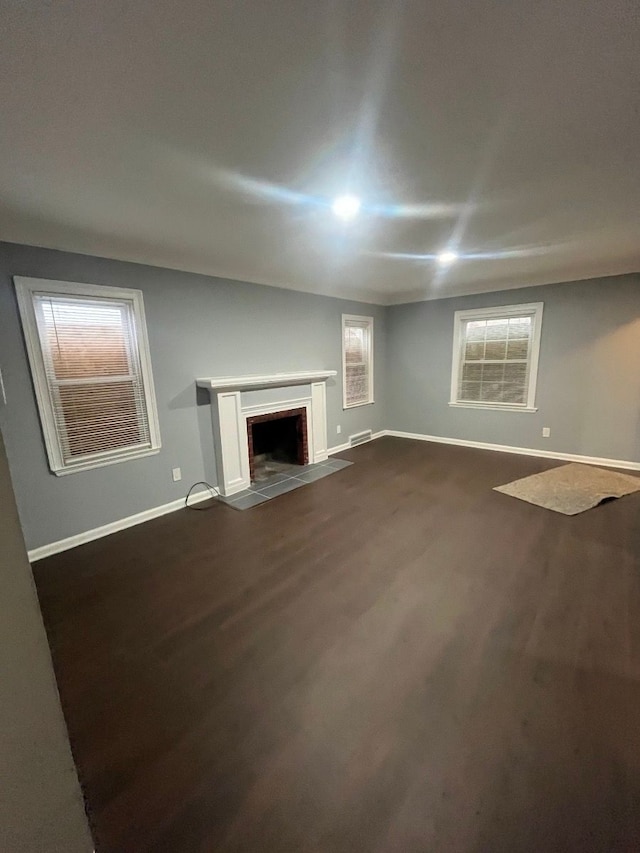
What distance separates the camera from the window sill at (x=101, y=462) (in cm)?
282

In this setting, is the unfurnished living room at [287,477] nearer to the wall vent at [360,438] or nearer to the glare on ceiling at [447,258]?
the glare on ceiling at [447,258]

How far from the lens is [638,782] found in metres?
1.23

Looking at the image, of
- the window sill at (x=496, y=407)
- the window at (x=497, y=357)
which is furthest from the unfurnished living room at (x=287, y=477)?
the window sill at (x=496, y=407)

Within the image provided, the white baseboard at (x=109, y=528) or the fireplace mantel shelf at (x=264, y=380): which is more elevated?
the fireplace mantel shelf at (x=264, y=380)

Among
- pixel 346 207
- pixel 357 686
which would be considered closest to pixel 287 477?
pixel 357 686

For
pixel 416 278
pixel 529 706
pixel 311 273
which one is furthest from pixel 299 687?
pixel 416 278

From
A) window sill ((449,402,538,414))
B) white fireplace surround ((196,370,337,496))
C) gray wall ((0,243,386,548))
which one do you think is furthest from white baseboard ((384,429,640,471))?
white fireplace surround ((196,370,337,496))

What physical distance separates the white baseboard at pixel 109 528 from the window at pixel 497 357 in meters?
4.17

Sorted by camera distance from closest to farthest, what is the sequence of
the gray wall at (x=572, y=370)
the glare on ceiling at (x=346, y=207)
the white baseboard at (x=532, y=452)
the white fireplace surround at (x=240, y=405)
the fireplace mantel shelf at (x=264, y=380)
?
the glare on ceiling at (x=346, y=207) < the fireplace mantel shelf at (x=264, y=380) < the white fireplace surround at (x=240, y=405) < the gray wall at (x=572, y=370) < the white baseboard at (x=532, y=452)

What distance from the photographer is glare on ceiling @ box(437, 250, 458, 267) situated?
3.44 m

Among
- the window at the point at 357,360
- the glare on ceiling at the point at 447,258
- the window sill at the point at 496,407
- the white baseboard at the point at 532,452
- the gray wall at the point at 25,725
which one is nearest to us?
the gray wall at the point at 25,725

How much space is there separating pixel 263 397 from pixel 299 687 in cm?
306

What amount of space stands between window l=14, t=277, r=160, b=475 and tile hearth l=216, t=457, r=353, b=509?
1.04 metres

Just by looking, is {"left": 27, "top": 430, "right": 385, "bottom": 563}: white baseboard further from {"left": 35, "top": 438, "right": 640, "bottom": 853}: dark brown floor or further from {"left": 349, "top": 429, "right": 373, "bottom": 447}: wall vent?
{"left": 349, "top": 429, "right": 373, "bottom": 447}: wall vent
